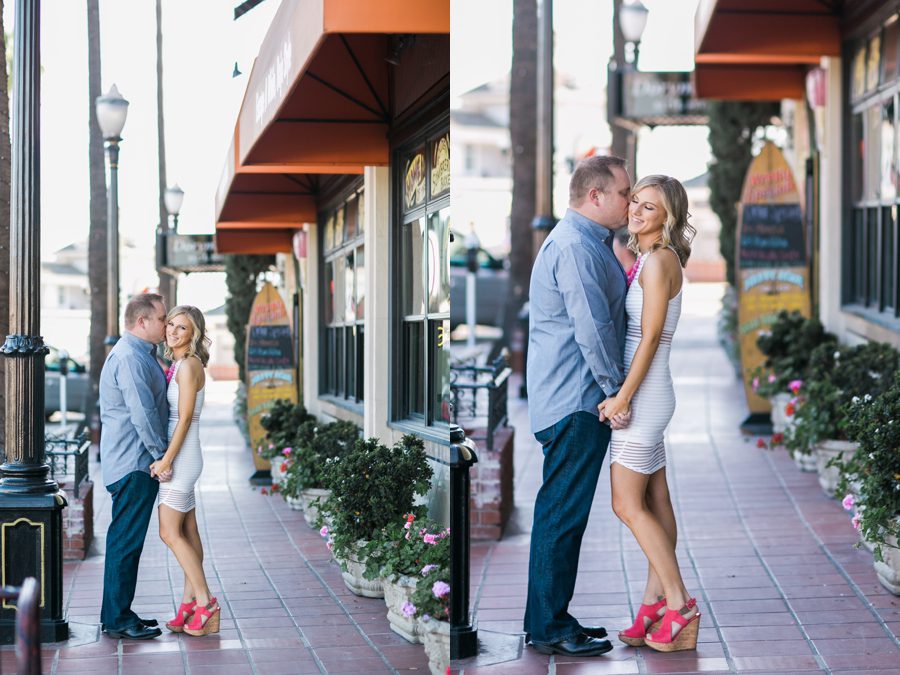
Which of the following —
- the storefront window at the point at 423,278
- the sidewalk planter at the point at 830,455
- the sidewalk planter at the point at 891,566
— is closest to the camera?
the storefront window at the point at 423,278

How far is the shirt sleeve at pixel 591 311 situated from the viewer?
183 inches

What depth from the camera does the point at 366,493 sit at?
4.97 m

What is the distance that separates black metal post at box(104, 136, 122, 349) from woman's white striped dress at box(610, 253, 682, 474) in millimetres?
2219

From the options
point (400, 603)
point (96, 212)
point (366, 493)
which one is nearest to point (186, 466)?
point (366, 493)

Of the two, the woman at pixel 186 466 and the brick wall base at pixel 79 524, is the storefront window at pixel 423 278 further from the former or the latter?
the brick wall base at pixel 79 524

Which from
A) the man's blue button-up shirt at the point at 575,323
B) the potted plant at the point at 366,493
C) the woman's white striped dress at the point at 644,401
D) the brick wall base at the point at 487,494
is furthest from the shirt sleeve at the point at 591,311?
the brick wall base at the point at 487,494

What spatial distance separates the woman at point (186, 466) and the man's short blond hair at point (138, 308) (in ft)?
0.37

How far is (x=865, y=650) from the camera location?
492 cm

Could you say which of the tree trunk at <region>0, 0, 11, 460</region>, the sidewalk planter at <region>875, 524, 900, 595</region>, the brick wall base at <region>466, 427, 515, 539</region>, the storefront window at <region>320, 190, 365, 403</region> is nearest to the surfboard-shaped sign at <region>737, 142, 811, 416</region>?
the brick wall base at <region>466, 427, 515, 539</region>

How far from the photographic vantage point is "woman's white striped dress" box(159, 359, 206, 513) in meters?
5.21

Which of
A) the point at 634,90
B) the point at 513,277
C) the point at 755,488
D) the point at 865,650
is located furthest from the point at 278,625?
the point at 513,277

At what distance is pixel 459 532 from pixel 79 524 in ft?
7.12

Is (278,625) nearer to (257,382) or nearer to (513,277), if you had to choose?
(257,382)

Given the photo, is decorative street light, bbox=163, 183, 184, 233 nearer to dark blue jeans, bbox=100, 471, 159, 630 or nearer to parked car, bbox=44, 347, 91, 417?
parked car, bbox=44, 347, 91, 417
